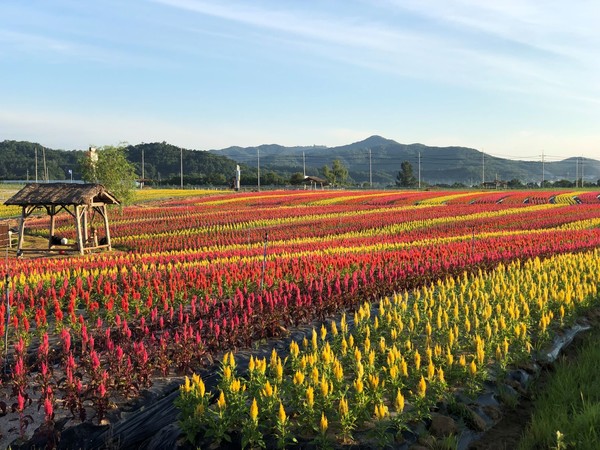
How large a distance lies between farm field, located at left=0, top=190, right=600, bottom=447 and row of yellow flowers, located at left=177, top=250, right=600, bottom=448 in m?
0.02

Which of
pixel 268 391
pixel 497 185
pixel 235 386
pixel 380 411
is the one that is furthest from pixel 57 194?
pixel 497 185

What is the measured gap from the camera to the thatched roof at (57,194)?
727 inches

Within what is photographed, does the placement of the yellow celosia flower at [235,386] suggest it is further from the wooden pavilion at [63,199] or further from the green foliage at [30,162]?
the green foliage at [30,162]

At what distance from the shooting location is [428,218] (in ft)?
95.8

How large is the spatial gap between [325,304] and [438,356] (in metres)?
3.35

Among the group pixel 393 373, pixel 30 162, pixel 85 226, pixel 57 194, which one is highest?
pixel 30 162

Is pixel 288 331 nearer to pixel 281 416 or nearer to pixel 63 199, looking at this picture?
pixel 281 416

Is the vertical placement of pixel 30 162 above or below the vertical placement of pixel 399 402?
above

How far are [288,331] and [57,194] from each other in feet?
43.9

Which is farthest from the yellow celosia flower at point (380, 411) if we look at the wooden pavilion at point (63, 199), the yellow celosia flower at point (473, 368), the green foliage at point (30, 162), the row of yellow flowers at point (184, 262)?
the green foliage at point (30, 162)

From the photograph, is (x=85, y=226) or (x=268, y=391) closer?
(x=268, y=391)

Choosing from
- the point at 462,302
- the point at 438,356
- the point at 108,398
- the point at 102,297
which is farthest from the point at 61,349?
the point at 462,302

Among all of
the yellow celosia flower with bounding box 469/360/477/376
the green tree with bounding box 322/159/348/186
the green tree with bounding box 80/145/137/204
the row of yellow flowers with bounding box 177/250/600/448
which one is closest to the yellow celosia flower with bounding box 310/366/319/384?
the row of yellow flowers with bounding box 177/250/600/448

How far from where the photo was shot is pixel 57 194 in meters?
18.8
